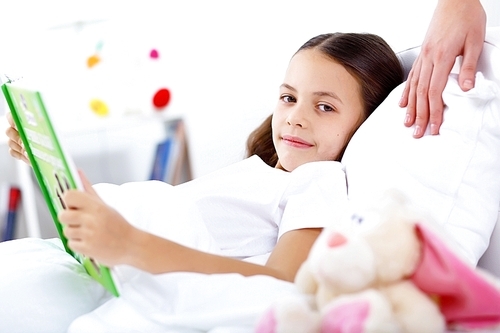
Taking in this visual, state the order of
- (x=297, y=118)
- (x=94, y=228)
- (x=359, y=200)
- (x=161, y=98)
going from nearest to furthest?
(x=94, y=228) < (x=359, y=200) < (x=297, y=118) < (x=161, y=98)

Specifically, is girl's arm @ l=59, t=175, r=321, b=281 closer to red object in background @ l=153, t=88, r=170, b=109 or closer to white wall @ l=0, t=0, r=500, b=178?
white wall @ l=0, t=0, r=500, b=178

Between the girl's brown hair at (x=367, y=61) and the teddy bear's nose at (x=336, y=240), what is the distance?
2.29ft

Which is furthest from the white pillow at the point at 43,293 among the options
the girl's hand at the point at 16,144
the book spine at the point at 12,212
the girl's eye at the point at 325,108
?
the book spine at the point at 12,212

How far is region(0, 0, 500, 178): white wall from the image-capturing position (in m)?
2.17

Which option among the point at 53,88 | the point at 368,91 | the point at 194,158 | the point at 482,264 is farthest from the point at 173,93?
the point at 482,264

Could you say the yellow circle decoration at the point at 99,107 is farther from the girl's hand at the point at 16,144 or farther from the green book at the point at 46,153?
the green book at the point at 46,153

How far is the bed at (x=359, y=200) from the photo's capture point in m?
0.86

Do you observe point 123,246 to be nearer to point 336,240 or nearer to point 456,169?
point 336,240

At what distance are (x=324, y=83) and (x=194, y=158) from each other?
1.27m

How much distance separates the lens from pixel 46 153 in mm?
950

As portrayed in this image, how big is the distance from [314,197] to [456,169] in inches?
8.9

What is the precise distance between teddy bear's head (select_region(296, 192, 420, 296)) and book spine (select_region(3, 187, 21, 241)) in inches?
74.1

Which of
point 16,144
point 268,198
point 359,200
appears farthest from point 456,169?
point 16,144

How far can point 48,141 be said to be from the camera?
89cm
